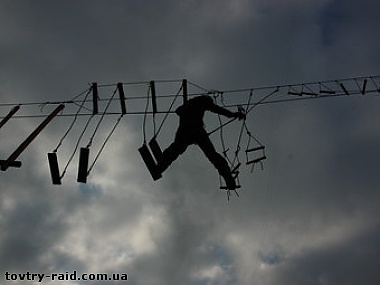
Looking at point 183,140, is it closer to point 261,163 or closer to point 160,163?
point 160,163

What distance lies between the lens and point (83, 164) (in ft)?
34.3

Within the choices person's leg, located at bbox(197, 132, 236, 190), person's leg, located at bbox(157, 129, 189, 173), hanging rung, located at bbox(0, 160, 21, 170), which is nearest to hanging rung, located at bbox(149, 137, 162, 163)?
person's leg, located at bbox(157, 129, 189, 173)

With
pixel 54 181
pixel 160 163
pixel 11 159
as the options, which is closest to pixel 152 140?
pixel 160 163

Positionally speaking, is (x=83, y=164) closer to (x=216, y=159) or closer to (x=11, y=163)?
(x=11, y=163)

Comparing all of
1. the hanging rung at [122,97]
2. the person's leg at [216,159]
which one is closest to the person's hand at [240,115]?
the person's leg at [216,159]

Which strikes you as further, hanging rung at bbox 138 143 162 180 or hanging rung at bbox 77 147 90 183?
hanging rung at bbox 138 143 162 180

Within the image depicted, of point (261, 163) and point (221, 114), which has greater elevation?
point (221, 114)

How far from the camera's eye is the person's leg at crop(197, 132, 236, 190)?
35.5 ft

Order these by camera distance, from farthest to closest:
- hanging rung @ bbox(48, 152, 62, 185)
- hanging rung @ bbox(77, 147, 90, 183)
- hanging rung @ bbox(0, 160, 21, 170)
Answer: hanging rung @ bbox(48, 152, 62, 185) < hanging rung @ bbox(77, 147, 90, 183) < hanging rung @ bbox(0, 160, 21, 170)

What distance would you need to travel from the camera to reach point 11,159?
32.5 ft

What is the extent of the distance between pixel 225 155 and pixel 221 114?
0.91m

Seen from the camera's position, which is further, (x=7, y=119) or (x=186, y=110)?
(x=7, y=119)

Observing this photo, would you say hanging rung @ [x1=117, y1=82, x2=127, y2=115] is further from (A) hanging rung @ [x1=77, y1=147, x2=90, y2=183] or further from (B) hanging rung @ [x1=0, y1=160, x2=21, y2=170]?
(B) hanging rung @ [x1=0, y1=160, x2=21, y2=170]

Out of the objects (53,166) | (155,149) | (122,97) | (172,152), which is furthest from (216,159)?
(53,166)
